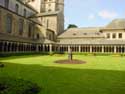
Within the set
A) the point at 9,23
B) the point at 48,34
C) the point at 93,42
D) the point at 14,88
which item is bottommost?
the point at 14,88

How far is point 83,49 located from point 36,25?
15185mm

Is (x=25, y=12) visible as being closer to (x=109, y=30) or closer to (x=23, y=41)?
(x=23, y=41)

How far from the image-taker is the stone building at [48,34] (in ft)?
148

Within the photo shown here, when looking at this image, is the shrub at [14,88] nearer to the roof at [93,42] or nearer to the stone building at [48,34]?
the stone building at [48,34]

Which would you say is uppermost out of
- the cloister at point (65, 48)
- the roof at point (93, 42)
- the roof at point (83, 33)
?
the roof at point (83, 33)

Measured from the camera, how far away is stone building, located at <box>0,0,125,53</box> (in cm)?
4516

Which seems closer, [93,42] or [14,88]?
[14,88]

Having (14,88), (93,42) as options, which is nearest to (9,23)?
(93,42)

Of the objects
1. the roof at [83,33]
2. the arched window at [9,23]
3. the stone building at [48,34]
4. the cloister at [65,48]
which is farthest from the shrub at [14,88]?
the roof at [83,33]

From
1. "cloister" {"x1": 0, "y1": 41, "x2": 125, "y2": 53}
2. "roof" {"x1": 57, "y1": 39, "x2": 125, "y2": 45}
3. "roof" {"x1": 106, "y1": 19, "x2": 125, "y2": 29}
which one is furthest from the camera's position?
"roof" {"x1": 106, "y1": 19, "x2": 125, "y2": 29}

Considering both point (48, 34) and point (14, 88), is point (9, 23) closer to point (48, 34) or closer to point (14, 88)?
point (48, 34)

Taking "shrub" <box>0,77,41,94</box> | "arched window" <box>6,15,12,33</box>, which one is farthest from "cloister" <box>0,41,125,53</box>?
"shrub" <box>0,77,41,94</box>

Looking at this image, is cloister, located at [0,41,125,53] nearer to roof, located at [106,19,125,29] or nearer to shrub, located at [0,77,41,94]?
roof, located at [106,19,125,29]

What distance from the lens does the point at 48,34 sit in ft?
194
